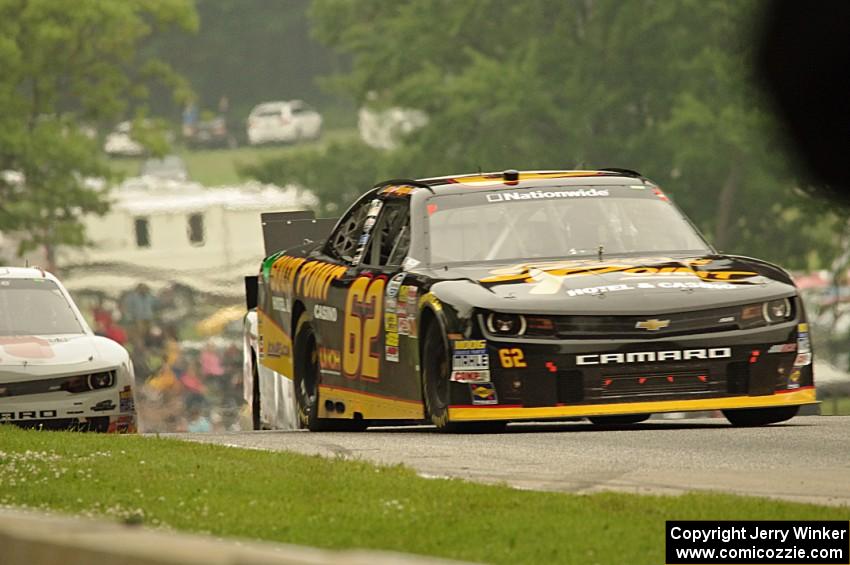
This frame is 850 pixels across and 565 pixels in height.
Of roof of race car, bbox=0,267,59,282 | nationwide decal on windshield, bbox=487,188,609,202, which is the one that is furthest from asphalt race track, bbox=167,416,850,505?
roof of race car, bbox=0,267,59,282

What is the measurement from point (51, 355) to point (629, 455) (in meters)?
5.98

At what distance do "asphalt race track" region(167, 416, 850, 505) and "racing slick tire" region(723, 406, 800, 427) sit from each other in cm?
8

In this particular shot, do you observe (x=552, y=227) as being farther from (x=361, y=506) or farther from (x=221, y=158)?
(x=221, y=158)

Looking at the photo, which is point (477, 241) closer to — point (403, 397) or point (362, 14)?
point (403, 397)

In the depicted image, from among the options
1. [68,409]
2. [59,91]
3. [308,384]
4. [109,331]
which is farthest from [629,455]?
[59,91]

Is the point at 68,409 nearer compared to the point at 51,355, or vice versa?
the point at 68,409

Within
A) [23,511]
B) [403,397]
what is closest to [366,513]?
[23,511]

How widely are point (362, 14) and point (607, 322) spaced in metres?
50.8

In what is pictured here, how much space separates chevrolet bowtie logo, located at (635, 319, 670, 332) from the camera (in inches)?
470

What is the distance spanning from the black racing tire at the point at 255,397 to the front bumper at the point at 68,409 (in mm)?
1592

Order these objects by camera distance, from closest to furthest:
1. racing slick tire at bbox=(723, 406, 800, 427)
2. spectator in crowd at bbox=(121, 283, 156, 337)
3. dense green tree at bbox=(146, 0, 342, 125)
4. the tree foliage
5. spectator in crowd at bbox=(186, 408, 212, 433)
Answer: racing slick tire at bbox=(723, 406, 800, 427), spectator in crowd at bbox=(186, 408, 212, 433), spectator in crowd at bbox=(121, 283, 156, 337), the tree foliage, dense green tree at bbox=(146, 0, 342, 125)

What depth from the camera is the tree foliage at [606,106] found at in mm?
54094

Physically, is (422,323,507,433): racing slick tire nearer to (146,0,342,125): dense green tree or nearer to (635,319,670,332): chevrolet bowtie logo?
(635,319,670,332): chevrolet bowtie logo

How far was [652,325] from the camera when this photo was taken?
1195 cm
